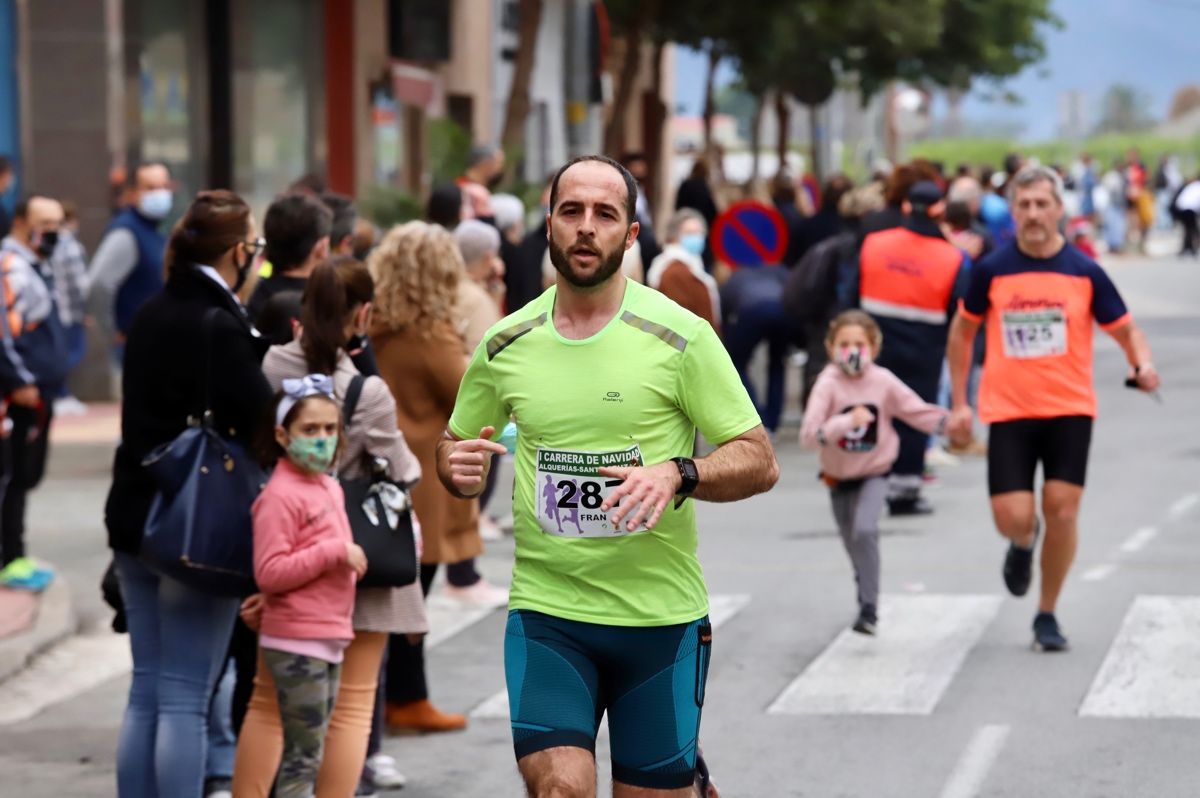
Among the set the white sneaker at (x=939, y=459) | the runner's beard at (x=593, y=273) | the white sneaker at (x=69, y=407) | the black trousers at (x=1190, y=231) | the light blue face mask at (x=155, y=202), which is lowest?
the black trousers at (x=1190, y=231)

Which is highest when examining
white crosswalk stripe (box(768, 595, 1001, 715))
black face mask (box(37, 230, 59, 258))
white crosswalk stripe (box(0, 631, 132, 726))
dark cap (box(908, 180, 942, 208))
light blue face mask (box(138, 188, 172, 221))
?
dark cap (box(908, 180, 942, 208))

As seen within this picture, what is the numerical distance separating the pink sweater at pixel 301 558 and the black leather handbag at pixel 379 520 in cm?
27

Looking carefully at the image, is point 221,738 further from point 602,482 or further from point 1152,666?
point 1152,666

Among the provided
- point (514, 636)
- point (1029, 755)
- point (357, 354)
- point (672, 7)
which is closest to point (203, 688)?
point (357, 354)

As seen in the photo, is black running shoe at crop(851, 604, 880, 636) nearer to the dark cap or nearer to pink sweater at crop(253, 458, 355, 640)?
pink sweater at crop(253, 458, 355, 640)

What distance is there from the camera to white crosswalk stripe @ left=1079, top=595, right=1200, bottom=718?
28.6ft

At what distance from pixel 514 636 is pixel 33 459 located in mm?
6649

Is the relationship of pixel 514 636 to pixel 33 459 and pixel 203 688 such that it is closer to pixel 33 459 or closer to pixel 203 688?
pixel 203 688

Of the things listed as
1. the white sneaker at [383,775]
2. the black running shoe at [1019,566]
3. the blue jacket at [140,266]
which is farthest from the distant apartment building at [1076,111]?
the white sneaker at [383,775]

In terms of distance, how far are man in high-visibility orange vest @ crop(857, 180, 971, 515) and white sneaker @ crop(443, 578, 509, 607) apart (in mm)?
3462

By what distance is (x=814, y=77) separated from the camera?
1497 inches

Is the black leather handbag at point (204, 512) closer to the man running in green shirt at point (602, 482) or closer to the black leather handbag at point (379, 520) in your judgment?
the black leather handbag at point (379, 520)

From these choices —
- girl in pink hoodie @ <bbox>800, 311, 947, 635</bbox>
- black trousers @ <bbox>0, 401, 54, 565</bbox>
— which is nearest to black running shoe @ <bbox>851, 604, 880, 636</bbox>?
girl in pink hoodie @ <bbox>800, 311, 947, 635</bbox>

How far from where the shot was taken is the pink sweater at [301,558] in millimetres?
6516
